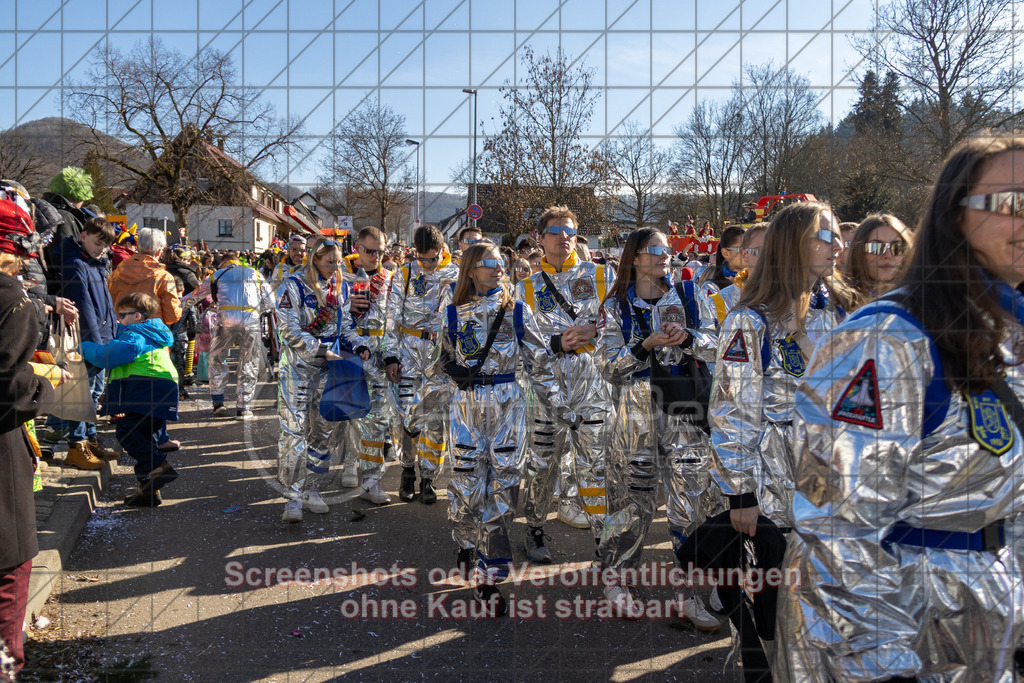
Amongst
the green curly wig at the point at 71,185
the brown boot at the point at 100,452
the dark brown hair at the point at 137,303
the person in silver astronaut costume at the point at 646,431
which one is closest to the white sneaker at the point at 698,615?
the person in silver astronaut costume at the point at 646,431

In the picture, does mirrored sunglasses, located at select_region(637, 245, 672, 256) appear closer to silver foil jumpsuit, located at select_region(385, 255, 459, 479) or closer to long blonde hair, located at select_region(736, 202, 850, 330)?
long blonde hair, located at select_region(736, 202, 850, 330)

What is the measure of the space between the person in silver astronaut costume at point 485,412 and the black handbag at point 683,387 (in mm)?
745

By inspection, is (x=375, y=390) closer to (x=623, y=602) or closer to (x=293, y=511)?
(x=293, y=511)

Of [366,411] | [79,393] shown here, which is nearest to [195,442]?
[366,411]

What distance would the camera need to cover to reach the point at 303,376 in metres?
5.18

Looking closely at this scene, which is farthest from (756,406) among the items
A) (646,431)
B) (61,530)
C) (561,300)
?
(61,530)

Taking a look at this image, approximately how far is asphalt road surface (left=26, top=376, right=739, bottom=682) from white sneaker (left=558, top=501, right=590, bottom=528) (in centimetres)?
8

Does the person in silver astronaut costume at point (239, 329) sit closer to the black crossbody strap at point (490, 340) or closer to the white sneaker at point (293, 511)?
the white sneaker at point (293, 511)

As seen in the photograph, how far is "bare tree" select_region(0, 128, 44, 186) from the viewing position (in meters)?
3.40

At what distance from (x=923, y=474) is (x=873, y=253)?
1959mm

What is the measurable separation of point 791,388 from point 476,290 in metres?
1.90

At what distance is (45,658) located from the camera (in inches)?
122

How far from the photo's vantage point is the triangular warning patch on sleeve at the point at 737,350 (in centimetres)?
251

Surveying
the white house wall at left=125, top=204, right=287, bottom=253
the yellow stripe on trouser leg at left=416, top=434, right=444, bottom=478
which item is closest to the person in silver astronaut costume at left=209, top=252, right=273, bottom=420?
the white house wall at left=125, top=204, right=287, bottom=253
